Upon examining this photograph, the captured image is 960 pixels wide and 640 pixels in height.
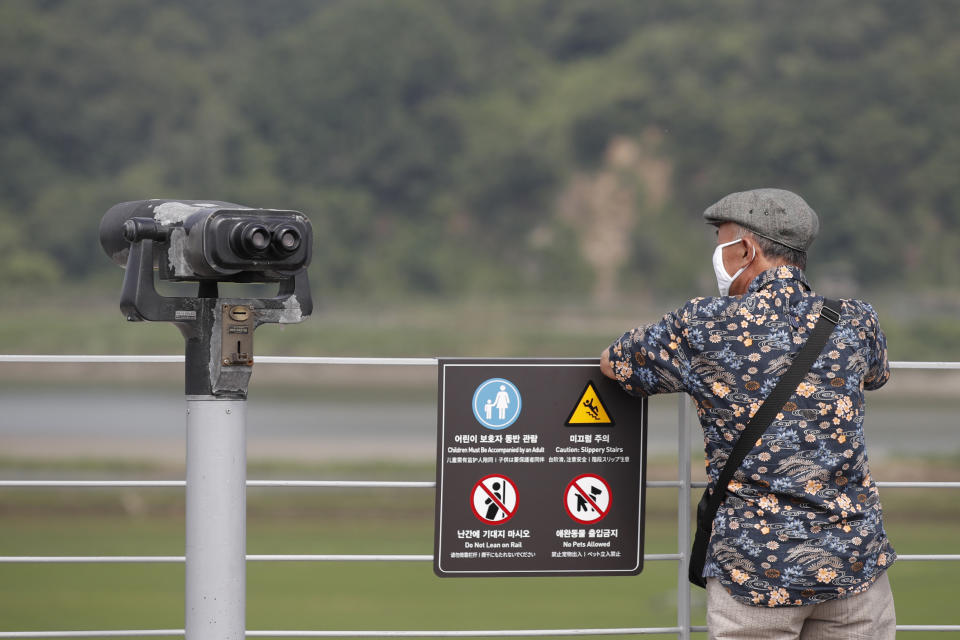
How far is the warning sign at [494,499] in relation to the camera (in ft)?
8.75

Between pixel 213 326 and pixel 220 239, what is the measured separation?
17cm

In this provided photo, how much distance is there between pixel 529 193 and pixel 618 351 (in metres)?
45.0

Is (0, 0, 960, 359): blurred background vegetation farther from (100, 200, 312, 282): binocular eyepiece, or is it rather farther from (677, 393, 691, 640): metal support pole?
(100, 200, 312, 282): binocular eyepiece

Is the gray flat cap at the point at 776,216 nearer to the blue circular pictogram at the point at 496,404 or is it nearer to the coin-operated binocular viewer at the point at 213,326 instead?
the blue circular pictogram at the point at 496,404

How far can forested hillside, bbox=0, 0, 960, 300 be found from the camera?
4475 cm

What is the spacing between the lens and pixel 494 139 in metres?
47.3

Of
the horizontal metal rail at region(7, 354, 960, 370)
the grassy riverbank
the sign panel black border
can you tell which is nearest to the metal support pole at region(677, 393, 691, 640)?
the sign panel black border

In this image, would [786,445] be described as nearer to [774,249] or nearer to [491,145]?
[774,249]

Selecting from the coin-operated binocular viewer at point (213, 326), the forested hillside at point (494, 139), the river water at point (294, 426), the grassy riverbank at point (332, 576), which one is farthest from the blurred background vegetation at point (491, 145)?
the coin-operated binocular viewer at point (213, 326)

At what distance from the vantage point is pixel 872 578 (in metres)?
2.19

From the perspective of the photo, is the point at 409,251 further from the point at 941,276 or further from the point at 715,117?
the point at 941,276

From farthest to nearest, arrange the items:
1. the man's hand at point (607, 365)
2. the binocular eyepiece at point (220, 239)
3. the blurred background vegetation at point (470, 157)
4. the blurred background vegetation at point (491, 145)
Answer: the blurred background vegetation at point (491, 145)
the blurred background vegetation at point (470, 157)
the man's hand at point (607, 365)
the binocular eyepiece at point (220, 239)

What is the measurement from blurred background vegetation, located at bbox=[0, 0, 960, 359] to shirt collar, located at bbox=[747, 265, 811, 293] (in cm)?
3967

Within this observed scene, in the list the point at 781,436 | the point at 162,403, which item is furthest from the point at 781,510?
the point at 162,403
